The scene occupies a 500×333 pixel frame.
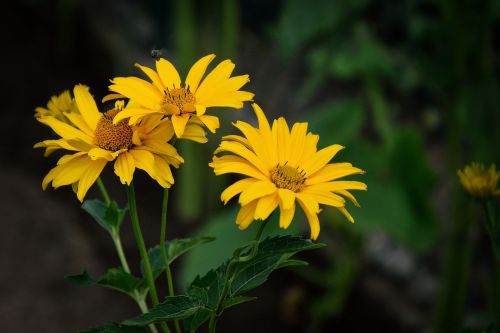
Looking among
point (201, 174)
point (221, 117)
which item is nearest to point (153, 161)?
point (221, 117)

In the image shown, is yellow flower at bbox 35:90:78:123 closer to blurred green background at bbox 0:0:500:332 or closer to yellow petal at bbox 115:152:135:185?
yellow petal at bbox 115:152:135:185

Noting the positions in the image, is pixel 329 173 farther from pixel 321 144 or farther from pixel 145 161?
pixel 321 144

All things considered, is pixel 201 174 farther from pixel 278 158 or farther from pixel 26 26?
pixel 278 158

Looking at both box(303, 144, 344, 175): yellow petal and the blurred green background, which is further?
the blurred green background

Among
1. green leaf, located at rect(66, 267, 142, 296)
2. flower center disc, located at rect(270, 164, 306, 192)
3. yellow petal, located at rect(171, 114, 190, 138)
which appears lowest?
green leaf, located at rect(66, 267, 142, 296)

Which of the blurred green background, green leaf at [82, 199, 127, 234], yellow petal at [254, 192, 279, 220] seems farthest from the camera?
the blurred green background

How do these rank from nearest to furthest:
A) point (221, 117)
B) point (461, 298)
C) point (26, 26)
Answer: point (461, 298)
point (221, 117)
point (26, 26)

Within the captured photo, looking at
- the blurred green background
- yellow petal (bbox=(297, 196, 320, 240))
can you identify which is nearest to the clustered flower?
yellow petal (bbox=(297, 196, 320, 240))
